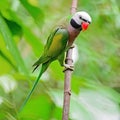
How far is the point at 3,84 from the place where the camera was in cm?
106

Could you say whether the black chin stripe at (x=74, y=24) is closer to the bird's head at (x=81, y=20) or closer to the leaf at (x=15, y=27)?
the bird's head at (x=81, y=20)

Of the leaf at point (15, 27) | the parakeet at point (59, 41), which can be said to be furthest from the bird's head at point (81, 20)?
the leaf at point (15, 27)

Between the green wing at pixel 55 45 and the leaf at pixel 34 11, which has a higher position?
the leaf at pixel 34 11

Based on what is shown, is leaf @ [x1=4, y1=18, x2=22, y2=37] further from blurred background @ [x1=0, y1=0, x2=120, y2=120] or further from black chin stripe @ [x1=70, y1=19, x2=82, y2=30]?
black chin stripe @ [x1=70, y1=19, x2=82, y2=30]

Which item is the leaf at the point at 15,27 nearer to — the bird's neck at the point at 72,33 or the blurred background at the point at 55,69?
the blurred background at the point at 55,69

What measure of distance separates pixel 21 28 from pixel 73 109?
25cm

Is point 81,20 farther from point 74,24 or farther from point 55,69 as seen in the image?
point 55,69

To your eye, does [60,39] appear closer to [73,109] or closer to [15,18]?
[15,18]

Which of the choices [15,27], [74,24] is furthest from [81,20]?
[15,27]

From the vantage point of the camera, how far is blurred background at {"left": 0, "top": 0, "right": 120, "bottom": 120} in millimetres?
878

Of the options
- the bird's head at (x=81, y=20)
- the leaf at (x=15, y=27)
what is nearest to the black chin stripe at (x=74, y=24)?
the bird's head at (x=81, y=20)

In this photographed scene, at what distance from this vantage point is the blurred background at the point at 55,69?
0.88 m

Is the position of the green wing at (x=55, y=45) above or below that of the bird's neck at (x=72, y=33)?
below

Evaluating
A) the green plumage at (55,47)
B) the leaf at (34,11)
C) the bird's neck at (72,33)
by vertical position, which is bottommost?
A: the green plumage at (55,47)
